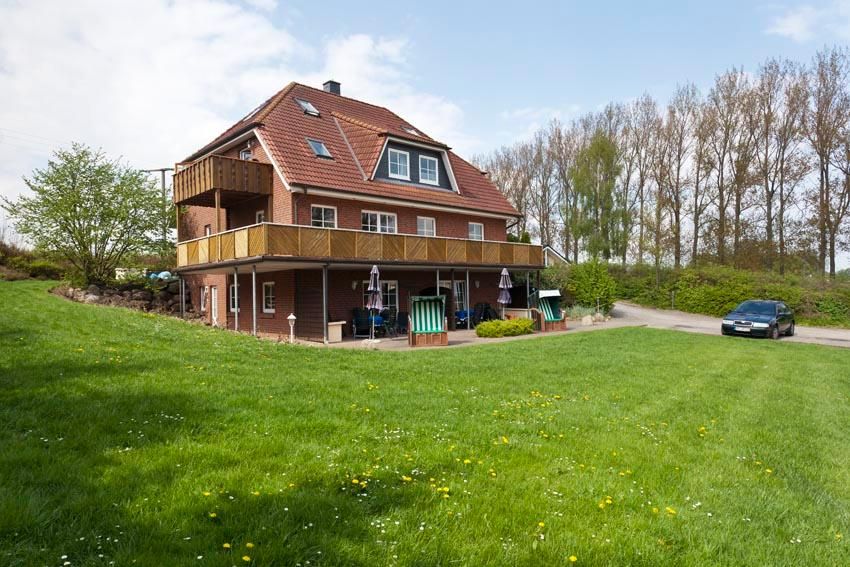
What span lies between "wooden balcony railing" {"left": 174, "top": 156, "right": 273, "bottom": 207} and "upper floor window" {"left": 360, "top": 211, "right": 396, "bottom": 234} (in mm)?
3929

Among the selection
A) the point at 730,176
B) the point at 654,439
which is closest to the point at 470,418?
the point at 654,439

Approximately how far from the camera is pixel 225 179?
19516 millimetres

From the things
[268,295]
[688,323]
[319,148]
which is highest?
[319,148]

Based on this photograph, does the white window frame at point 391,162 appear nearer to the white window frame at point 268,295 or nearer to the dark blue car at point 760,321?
the white window frame at point 268,295

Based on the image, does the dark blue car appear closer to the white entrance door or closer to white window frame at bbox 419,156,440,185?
white window frame at bbox 419,156,440,185

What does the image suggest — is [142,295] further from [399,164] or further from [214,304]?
[399,164]

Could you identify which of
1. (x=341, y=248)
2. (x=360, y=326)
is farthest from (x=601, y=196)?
(x=341, y=248)

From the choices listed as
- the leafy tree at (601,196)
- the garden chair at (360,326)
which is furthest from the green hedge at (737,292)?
the garden chair at (360,326)

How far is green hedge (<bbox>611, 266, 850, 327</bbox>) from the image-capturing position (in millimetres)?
27469

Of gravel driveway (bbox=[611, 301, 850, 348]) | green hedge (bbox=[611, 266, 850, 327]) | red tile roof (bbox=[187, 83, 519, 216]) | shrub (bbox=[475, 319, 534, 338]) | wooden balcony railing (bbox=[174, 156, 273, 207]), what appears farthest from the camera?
green hedge (bbox=[611, 266, 850, 327])

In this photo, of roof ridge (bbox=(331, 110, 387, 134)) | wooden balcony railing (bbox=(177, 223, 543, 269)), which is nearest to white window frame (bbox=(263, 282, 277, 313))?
wooden balcony railing (bbox=(177, 223, 543, 269))

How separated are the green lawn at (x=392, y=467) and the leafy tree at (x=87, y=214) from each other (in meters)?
19.6

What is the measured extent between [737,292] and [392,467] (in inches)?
1208

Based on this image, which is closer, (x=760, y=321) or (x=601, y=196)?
(x=760, y=321)
